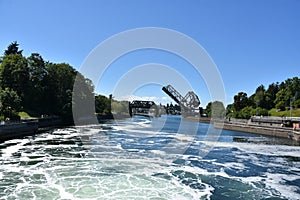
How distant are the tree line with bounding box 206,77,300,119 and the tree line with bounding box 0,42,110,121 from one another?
2940 cm

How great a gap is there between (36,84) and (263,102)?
4711 centimetres

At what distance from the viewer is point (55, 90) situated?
42.4 metres

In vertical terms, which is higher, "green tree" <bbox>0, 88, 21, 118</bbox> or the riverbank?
"green tree" <bbox>0, 88, 21, 118</bbox>

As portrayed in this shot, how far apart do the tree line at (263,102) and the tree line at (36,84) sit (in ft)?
96.5

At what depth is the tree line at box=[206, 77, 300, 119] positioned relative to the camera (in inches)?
1942

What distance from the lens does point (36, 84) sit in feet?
124

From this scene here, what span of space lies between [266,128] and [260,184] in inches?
884

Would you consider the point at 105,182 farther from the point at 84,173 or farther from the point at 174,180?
the point at 174,180

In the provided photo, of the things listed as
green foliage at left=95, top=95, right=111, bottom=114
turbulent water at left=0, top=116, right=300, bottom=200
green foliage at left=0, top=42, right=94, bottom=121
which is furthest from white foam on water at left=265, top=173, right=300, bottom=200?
green foliage at left=95, top=95, right=111, bottom=114

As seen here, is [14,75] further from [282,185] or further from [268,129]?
[282,185]

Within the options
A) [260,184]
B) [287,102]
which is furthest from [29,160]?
[287,102]

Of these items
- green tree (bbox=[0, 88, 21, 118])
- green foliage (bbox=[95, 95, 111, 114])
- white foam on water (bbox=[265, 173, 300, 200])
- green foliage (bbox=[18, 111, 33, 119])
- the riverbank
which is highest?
green foliage (bbox=[95, 95, 111, 114])

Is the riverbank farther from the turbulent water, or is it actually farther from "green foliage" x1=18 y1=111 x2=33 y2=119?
"green foliage" x1=18 y1=111 x2=33 y2=119

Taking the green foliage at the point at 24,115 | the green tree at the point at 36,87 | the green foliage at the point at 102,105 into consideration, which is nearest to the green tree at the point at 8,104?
the green foliage at the point at 24,115
